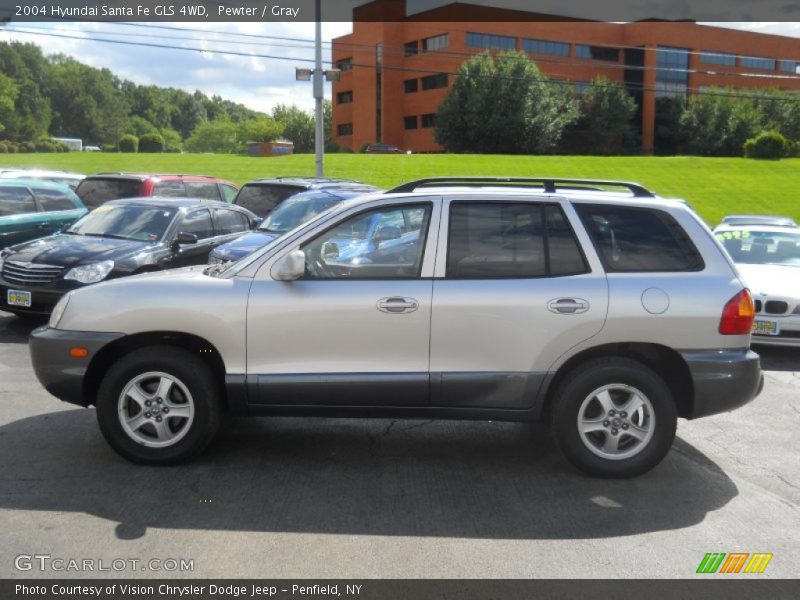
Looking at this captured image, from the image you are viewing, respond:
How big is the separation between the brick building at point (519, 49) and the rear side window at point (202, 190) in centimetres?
6157

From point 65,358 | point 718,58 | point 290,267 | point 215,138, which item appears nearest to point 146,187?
point 65,358

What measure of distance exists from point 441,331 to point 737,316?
72.4 inches

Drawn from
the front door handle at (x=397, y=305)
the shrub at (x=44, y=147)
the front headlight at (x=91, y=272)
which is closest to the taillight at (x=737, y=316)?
the front door handle at (x=397, y=305)

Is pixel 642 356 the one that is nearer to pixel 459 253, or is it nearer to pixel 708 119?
pixel 459 253

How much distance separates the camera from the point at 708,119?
75.7 metres

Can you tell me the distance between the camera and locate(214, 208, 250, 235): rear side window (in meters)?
11.9

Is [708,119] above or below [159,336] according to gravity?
above

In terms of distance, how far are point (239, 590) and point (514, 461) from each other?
244 centimetres

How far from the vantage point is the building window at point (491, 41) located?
246ft

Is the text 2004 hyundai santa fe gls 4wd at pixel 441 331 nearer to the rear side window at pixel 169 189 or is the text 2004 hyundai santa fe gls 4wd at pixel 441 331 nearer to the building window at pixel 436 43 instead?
the rear side window at pixel 169 189

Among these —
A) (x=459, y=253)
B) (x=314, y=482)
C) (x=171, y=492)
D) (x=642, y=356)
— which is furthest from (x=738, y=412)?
(x=171, y=492)

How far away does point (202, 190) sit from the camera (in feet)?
51.5
